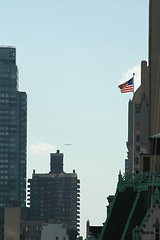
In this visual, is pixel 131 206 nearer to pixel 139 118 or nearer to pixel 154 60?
pixel 154 60

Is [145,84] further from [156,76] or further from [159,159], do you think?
[159,159]

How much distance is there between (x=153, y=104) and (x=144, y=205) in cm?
7420

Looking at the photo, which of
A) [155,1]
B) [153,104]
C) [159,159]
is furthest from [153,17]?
[159,159]

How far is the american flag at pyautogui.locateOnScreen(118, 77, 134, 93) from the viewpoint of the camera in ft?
379

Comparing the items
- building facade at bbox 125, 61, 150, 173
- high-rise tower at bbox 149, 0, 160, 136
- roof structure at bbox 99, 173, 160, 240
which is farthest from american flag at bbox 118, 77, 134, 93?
roof structure at bbox 99, 173, 160, 240

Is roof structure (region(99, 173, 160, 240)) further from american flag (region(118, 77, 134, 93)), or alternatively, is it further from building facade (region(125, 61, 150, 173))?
building facade (region(125, 61, 150, 173))

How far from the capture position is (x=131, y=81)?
380 feet

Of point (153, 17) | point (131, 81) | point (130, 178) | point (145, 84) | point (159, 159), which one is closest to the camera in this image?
point (130, 178)

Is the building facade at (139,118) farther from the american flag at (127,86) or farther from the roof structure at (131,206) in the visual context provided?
the roof structure at (131,206)

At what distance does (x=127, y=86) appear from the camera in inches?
→ 4567

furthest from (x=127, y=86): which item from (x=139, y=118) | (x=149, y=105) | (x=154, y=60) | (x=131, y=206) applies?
(x=131, y=206)

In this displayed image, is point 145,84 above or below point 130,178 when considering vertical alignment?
above

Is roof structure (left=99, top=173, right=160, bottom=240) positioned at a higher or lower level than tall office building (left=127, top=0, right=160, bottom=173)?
lower

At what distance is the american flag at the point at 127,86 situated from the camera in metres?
115
